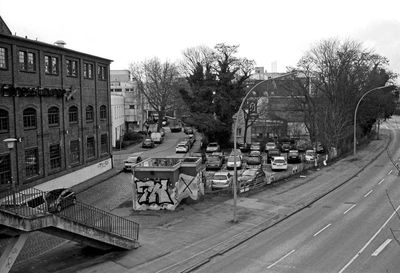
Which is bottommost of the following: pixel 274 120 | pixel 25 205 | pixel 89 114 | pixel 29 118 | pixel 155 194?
pixel 155 194

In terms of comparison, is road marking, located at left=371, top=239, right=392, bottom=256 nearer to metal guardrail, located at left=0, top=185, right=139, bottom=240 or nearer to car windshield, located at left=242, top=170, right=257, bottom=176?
metal guardrail, located at left=0, top=185, right=139, bottom=240

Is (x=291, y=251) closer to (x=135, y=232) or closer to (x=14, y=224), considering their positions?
(x=135, y=232)

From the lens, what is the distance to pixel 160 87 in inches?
3418

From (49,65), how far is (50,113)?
352 centimetres

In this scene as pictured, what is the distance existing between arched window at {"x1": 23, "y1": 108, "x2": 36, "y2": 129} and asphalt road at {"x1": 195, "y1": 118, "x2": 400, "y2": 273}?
17534 mm

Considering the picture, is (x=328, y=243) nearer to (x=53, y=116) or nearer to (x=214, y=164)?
(x=53, y=116)

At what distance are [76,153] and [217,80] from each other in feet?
92.7

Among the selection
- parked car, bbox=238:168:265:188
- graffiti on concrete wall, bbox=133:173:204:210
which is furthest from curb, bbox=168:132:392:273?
graffiti on concrete wall, bbox=133:173:204:210

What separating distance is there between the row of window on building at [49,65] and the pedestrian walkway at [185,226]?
9.46m

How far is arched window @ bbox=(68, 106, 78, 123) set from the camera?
35594 mm

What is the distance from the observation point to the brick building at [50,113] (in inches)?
1081

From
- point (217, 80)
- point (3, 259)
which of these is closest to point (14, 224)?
point (3, 259)

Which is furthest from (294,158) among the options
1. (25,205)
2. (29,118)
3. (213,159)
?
(25,205)

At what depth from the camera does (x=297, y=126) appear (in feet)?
228
